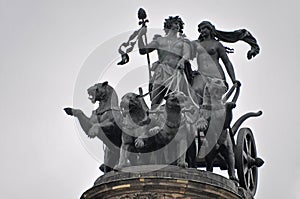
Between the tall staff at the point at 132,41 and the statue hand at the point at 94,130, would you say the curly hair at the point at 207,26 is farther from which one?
the statue hand at the point at 94,130

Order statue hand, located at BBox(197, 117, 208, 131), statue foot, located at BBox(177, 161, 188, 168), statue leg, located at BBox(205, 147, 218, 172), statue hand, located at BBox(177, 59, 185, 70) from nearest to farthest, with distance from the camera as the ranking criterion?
statue foot, located at BBox(177, 161, 188, 168) < statue hand, located at BBox(197, 117, 208, 131) < statue leg, located at BBox(205, 147, 218, 172) < statue hand, located at BBox(177, 59, 185, 70)

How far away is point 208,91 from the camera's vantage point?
80.5 feet

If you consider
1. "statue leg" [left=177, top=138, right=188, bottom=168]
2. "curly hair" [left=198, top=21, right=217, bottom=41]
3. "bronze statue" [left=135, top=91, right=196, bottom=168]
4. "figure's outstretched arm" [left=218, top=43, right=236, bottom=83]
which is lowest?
"statue leg" [left=177, top=138, right=188, bottom=168]

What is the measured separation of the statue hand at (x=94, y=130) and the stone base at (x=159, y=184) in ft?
5.06

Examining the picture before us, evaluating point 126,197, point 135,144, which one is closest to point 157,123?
point 135,144

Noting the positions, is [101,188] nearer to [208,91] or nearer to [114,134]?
[114,134]

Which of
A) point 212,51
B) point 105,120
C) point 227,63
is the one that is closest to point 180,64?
point 212,51

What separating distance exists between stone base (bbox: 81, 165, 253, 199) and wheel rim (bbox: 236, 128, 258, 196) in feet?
7.30

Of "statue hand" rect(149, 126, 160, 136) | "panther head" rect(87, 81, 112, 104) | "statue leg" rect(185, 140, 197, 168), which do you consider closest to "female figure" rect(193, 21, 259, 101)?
"statue leg" rect(185, 140, 197, 168)

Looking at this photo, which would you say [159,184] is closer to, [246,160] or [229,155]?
[229,155]

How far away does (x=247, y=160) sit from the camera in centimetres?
2658

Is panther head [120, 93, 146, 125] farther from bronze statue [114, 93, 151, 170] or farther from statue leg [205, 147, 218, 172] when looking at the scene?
statue leg [205, 147, 218, 172]

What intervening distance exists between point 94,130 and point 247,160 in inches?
197

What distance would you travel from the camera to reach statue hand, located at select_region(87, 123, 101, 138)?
968 inches
